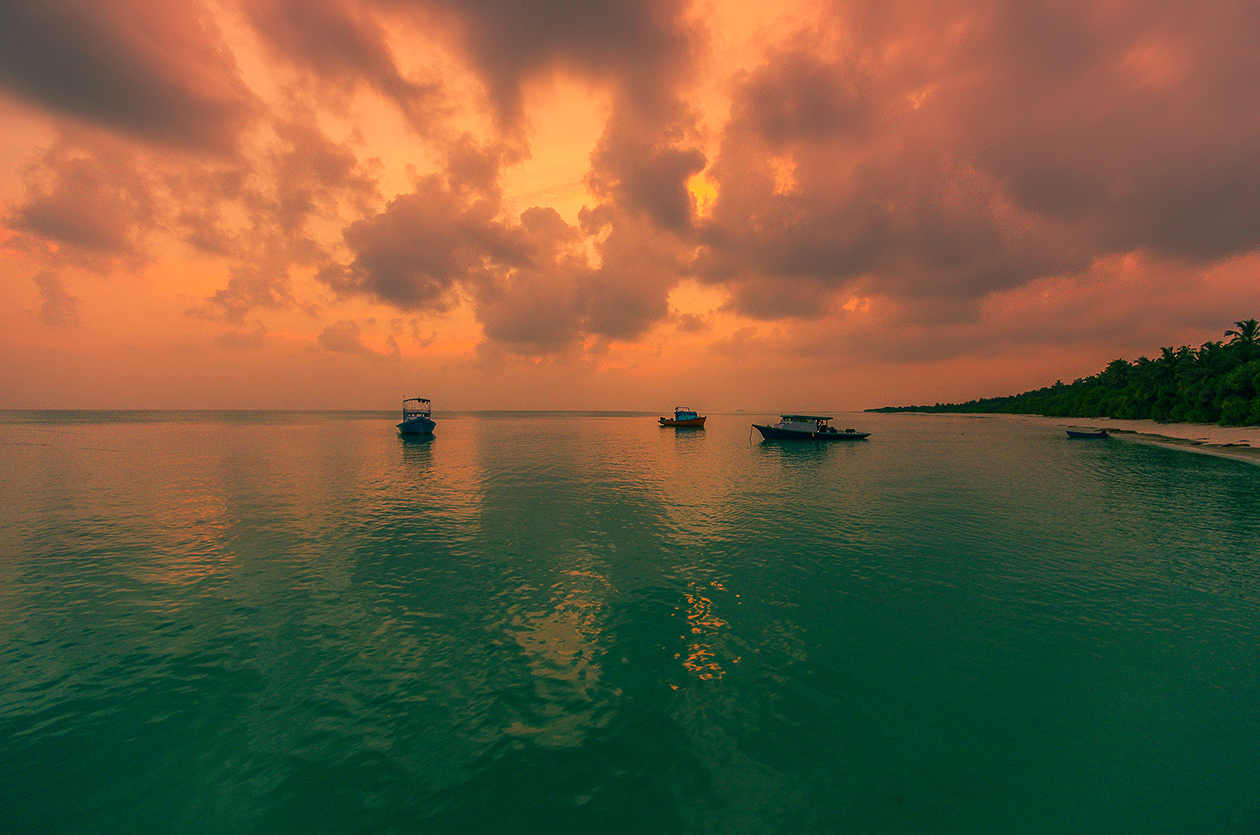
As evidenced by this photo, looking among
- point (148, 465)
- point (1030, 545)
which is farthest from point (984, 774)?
point (148, 465)

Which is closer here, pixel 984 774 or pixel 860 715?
pixel 984 774

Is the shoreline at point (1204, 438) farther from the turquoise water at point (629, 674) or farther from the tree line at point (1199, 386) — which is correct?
the turquoise water at point (629, 674)

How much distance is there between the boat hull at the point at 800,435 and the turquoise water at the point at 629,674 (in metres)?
66.9

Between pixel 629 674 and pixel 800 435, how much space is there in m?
94.1

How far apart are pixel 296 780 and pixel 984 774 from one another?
15105 millimetres

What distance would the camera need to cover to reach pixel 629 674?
13.6 meters

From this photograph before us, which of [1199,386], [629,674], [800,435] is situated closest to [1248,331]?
[1199,386]

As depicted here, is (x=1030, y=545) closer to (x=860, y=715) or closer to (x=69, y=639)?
(x=860, y=715)

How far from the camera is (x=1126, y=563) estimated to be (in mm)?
22656

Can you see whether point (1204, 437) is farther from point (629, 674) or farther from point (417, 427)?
point (417, 427)

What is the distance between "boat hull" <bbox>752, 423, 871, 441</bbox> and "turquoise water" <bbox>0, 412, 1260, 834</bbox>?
219 ft

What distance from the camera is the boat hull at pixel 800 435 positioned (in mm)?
98312

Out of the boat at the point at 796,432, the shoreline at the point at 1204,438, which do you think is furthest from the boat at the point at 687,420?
the shoreline at the point at 1204,438

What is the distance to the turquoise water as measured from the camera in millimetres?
9320
